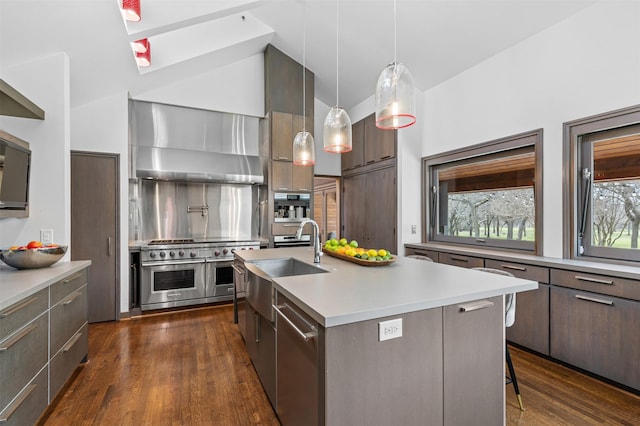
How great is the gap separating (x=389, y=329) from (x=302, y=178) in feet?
12.5

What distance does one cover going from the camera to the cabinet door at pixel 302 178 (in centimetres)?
485

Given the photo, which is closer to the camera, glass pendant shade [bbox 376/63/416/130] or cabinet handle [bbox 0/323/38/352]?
cabinet handle [bbox 0/323/38/352]

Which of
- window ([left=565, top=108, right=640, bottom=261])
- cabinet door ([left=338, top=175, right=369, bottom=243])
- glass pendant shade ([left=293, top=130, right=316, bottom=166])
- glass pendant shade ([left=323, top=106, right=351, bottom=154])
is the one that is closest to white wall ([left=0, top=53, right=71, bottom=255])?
glass pendant shade ([left=293, top=130, right=316, bottom=166])

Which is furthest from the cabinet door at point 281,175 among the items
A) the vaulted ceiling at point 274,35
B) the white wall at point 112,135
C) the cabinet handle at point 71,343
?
the cabinet handle at point 71,343

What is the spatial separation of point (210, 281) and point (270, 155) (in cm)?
203

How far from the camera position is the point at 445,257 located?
3.64 metres

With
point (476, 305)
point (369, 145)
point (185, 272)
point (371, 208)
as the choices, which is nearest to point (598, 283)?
point (476, 305)

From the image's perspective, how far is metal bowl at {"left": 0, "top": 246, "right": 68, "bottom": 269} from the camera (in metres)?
2.05

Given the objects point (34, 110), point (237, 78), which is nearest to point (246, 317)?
point (34, 110)

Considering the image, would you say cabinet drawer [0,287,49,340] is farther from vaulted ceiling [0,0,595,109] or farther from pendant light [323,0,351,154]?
pendant light [323,0,351,154]

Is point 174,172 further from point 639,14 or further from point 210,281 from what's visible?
point 639,14

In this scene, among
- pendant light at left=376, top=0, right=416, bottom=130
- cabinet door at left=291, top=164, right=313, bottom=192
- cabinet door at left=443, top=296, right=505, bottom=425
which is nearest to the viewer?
cabinet door at left=443, top=296, right=505, bottom=425

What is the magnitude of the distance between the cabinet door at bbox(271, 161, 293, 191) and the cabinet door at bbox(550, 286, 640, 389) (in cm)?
350

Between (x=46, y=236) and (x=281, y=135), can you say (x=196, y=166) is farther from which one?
(x=46, y=236)
